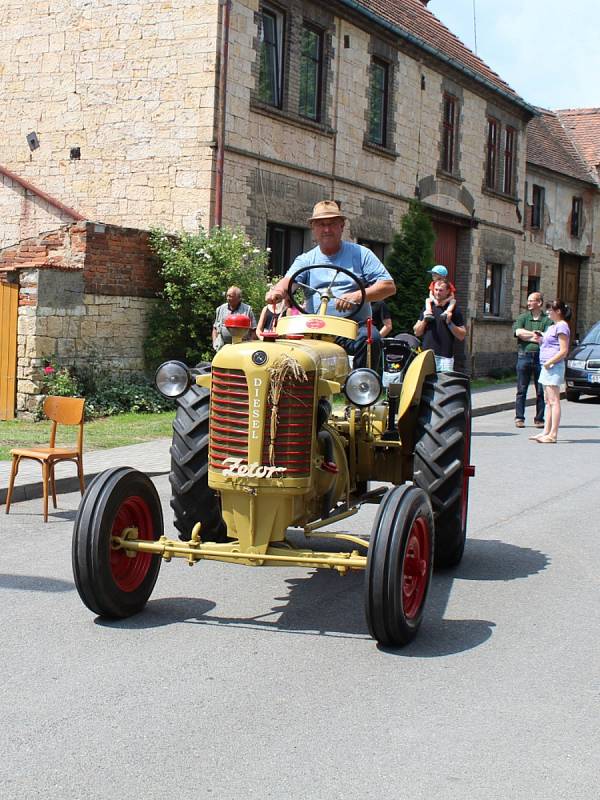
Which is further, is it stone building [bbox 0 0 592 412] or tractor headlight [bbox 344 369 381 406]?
stone building [bbox 0 0 592 412]

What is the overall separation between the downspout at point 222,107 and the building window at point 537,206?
57.4ft

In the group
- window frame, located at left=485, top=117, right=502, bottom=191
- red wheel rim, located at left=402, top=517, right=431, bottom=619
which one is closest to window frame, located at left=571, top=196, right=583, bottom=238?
window frame, located at left=485, top=117, right=502, bottom=191

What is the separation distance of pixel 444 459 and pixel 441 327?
6.33m

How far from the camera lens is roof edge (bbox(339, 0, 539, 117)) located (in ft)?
69.0

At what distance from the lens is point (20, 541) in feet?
25.5

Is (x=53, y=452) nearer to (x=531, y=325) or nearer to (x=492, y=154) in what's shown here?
(x=531, y=325)

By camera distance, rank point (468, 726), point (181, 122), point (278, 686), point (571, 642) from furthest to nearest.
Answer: point (181, 122) → point (571, 642) → point (278, 686) → point (468, 726)

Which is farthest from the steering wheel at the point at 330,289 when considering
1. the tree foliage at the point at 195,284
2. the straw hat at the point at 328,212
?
the tree foliage at the point at 195,284

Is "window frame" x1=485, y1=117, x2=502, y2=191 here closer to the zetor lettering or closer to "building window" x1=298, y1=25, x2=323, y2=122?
"building window" x1=298, y1=25, x2=323, y2=122

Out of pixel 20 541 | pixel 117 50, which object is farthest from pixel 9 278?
pixel 20 541

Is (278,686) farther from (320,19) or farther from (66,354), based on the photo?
(320,19)

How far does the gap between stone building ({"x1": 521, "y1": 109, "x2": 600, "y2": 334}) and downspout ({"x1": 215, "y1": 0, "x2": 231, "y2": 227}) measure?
15.9 m

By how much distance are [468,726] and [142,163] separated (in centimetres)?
1560

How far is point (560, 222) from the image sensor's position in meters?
35.2
